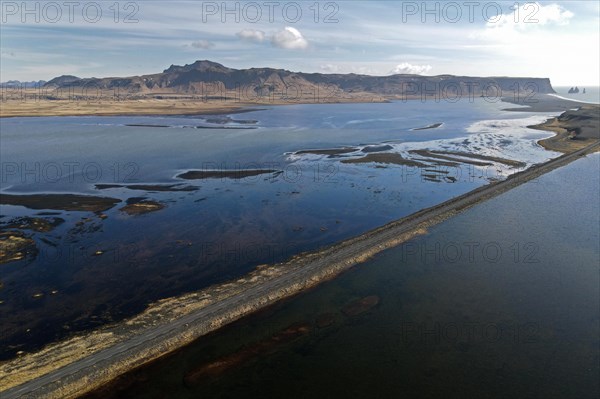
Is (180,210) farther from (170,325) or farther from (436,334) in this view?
(436,334)

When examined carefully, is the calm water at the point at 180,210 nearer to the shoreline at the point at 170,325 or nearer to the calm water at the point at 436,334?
the shoreline at the point at 170,325

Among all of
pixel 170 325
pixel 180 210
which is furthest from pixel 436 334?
pixel 180 210

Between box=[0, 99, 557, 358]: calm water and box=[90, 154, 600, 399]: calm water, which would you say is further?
box=[0, 99, 557, 358]: calm water

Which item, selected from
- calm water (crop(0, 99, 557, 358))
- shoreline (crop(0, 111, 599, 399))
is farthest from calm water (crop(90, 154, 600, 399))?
calm water (crop(0, 99, 557, 358))

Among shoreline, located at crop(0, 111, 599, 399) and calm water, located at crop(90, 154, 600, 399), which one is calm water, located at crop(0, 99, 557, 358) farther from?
calm water, located at crop(90, 154, 600, 399)

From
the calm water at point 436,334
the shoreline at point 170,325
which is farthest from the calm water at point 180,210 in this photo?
the calm water at point 436,334
